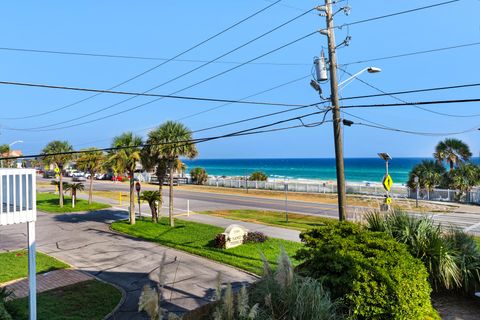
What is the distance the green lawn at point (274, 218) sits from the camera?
794 inches

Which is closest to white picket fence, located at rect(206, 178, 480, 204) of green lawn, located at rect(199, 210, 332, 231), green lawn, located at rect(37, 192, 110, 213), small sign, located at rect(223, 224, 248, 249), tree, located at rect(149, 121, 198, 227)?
green lawn, located at rect(199, 210, 332, 231)

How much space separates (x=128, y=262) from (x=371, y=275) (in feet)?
29.4

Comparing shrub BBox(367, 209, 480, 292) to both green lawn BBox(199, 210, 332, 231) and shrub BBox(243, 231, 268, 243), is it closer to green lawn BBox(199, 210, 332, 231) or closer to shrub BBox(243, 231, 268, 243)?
shrub BBox(243, 231, 268, 243)

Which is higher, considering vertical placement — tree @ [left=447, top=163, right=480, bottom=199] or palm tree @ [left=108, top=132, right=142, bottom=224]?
palm tree @ [left=108, top=132, right=142, bottom=224]

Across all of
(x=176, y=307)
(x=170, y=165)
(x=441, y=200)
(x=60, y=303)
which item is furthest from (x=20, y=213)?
(x=441, y=200)

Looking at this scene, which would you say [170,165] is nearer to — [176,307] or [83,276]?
[83,276]

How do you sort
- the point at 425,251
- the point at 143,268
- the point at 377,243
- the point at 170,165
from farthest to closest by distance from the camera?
the point at 170,165 → the point at 143,268 → the point at 425,251 → the point at 377,243

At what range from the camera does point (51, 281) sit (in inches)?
419

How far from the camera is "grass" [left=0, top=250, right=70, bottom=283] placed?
1130cm

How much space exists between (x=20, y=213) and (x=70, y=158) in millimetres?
24530

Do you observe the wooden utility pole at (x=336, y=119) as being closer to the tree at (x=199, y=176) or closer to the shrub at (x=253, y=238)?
the shrub at (x=253, y=238)

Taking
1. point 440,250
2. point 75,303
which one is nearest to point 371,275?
point 440,250

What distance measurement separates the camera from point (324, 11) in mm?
12648

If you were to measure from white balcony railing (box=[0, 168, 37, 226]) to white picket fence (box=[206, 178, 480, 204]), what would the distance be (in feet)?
60.5
